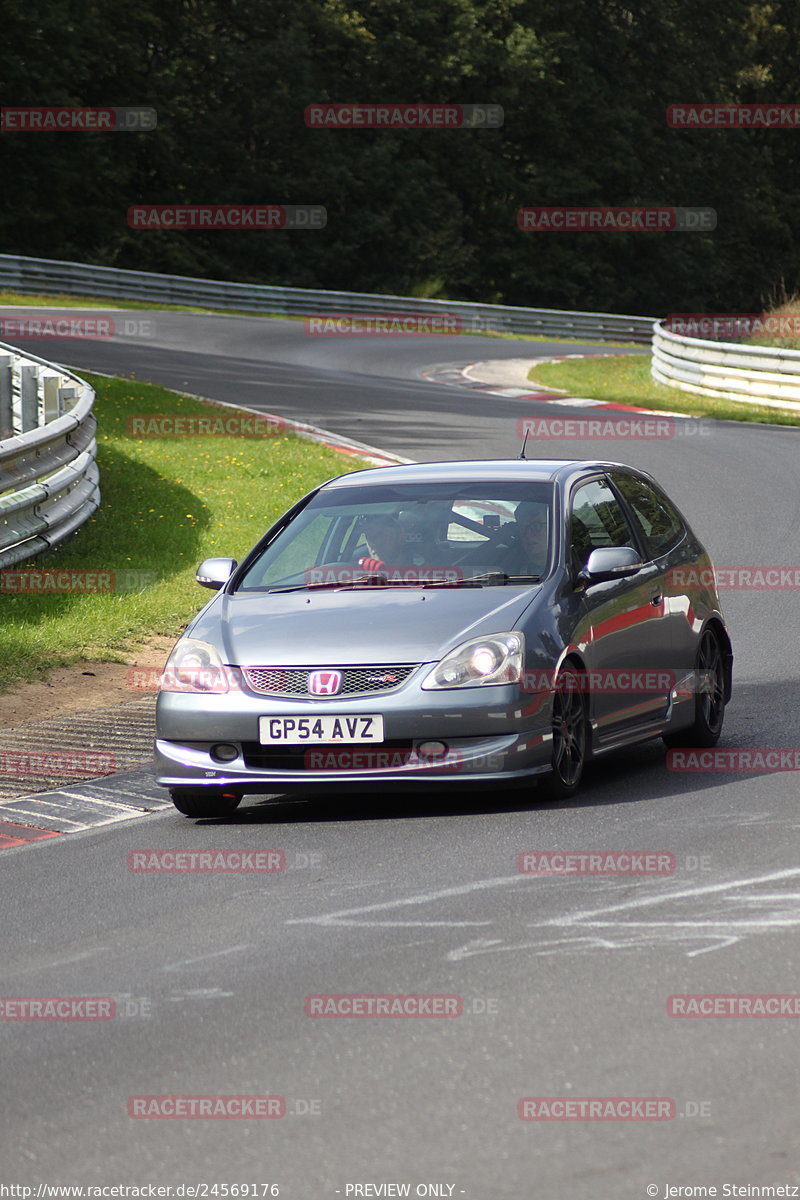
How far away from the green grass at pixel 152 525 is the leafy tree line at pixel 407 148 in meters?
29.2

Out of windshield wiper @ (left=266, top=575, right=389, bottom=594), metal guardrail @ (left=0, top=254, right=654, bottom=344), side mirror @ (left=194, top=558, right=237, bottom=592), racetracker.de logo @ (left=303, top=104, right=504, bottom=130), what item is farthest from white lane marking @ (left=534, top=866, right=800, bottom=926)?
racetracker.de logo @ (left=303, top=104, right=504, bottom=130)

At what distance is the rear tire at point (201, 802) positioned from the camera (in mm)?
8383

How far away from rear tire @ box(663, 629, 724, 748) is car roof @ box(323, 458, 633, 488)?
1.16 meters

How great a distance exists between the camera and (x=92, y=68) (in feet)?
177

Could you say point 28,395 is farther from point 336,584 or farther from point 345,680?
point 345,680

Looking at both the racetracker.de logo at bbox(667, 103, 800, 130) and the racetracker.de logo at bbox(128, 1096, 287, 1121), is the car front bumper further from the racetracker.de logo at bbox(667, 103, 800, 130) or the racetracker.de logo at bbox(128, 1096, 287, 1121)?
the racetracker.de logo at bbox(667, 103, 800, 130)

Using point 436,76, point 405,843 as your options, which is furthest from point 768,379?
point 436,76

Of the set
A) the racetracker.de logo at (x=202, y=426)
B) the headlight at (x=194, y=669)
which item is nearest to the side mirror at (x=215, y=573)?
the headlight at (x=194, y=669)

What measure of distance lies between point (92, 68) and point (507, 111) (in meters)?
17.7

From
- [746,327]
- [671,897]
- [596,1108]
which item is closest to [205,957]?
[671,897]

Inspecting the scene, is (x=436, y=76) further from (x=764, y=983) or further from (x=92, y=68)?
(x=764, y=983)

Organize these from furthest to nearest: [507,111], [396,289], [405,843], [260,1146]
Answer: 1. [507,111]
2. [396,289]
3. [405,843]
4. [260,1146]

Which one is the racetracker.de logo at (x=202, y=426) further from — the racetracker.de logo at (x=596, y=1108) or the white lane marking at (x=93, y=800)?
the racetracker.de logo at (x=596, y=1108)

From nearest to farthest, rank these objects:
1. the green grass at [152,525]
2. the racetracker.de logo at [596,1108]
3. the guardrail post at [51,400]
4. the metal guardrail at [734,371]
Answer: the racetracker.de logo at [596,1108] < the green grass at [152,525] < the guardrail post at [51,400] < the metal guardrail at [734,371]
